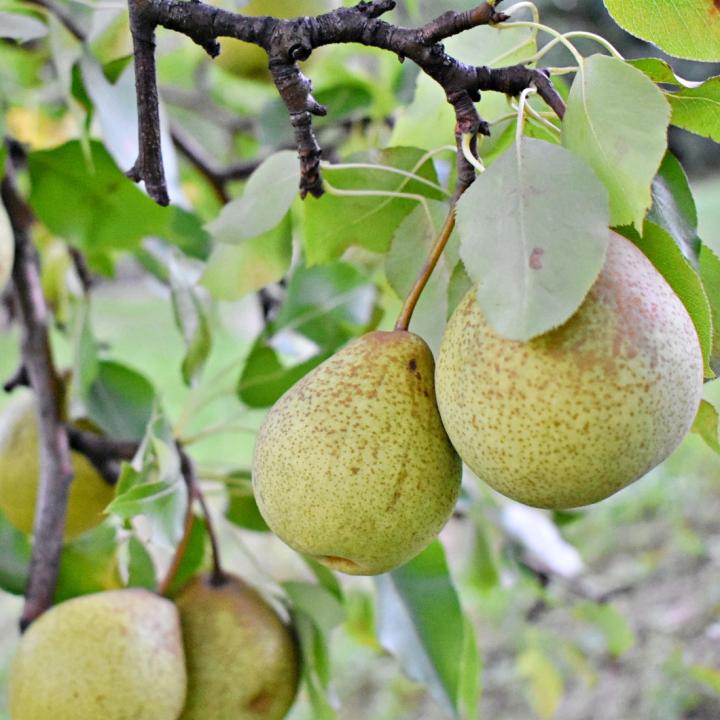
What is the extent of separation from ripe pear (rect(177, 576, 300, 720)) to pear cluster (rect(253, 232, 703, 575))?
301 mm

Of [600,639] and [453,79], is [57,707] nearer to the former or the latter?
[453,79]

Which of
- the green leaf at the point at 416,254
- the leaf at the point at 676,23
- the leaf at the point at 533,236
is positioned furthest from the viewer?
the green leaf at the point at 416,254

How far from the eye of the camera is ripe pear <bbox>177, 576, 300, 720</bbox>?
0.90m

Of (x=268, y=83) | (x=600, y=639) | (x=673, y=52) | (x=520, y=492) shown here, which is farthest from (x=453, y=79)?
(x=600, y=639)

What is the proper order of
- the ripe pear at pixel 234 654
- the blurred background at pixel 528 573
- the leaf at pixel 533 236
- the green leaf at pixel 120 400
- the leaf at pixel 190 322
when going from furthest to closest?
the blurred background at pixel 528 573 < the green leaf at pixel 120 400 < the leaf at pixel 190 322 < the ripe pear at pixel 234 654 < the leaf at pixel 533 236

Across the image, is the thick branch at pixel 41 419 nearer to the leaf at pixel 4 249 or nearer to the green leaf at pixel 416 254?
the leaf at pixel 4 249

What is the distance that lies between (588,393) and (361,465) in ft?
0.47

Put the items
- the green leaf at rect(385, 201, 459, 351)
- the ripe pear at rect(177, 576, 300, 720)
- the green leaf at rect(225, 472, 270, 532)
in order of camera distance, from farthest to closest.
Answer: the green leaf at rect(225, 472, 270, 532) < the ripe pear at rect(177, 576, 300, 720) < the green leaf at rect(385, 201, 459, 351)

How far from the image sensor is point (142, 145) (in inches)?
28.3

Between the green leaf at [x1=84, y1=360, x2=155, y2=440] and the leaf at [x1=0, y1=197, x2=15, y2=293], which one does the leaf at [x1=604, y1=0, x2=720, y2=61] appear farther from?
the green leaf at [x1=84, y1=360, x2=155, y2=440]

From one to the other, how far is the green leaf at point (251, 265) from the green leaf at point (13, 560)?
0.35 m

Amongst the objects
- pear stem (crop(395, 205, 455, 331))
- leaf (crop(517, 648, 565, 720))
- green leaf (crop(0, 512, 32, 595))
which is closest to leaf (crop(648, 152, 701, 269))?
pear stem (crop(395, 205, 455, 331))

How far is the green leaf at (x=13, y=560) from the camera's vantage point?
103 cm

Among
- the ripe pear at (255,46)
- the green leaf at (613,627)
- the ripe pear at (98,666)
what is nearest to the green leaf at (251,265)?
the ripe pear at (98,666)
